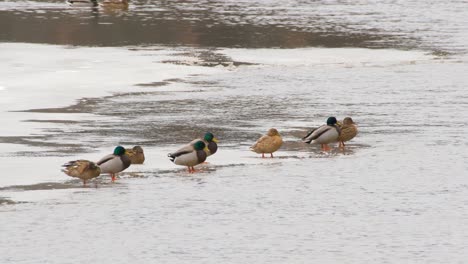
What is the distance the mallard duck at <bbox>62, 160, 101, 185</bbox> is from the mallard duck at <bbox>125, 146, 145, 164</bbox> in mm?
1173

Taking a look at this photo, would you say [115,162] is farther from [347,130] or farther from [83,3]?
[83,3]

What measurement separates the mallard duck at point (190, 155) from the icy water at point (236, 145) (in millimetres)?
214

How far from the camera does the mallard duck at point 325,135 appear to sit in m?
19.6

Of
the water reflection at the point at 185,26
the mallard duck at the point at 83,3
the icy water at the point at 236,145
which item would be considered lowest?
the icy water at the point at 236,145

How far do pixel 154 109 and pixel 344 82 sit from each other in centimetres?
613

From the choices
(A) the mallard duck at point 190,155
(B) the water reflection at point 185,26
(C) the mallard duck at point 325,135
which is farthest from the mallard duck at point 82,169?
(B) the water reflection at point 185,26

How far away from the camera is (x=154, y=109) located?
961 inches

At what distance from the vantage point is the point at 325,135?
19.6 metres

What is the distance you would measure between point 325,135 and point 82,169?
4.55 meters

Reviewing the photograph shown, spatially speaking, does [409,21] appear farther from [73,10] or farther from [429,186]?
[429,186]

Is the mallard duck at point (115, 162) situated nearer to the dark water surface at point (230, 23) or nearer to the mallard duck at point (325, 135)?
the mallard duck at point (325, 135)

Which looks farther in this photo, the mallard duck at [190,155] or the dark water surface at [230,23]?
the dark water surface at [230,23]

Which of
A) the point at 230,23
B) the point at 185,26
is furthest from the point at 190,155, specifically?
the point at 230,23

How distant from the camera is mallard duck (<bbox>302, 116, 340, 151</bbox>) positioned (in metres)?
19.6
